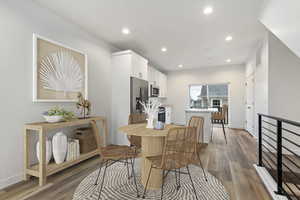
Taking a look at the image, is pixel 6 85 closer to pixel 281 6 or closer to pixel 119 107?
pixel 119 107

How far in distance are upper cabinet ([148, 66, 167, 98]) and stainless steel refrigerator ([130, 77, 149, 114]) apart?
126 centimetres

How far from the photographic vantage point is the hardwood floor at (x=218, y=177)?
1749mm

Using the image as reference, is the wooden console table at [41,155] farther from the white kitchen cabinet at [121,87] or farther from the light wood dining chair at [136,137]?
the white kitchen cabinet at [121,87]

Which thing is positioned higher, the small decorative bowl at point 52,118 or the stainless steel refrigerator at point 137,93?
the stainless steel refrigerator at point 137,93

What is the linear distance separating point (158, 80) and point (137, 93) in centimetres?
240

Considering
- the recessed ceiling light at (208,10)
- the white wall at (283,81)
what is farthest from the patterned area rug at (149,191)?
the recessed ceiling light at (208,10)

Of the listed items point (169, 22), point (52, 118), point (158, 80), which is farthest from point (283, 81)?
point (52, 118)

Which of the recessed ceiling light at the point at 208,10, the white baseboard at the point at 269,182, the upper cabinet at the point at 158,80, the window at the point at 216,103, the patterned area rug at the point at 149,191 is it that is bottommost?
the patterned area rug at the point at 149,191

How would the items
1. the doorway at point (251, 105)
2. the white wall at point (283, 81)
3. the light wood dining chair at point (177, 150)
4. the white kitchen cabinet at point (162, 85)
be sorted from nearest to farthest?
1. the light wood dining chair at point (177, 150)
2. the white wall at point (283, 81)
3. the doorway at point (251, 105)
4. the white kitchen cabinet at point (162, 85)

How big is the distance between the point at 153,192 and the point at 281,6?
110 inches

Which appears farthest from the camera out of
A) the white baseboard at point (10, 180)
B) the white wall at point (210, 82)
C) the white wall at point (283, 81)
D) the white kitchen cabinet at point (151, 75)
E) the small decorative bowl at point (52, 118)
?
the white wall at point (210, 82)

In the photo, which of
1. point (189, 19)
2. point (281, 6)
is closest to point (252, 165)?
point (281, 6)

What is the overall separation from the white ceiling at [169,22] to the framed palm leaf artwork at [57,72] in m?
0.60

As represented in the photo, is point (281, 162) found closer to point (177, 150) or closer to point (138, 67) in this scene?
point (177, 150)
